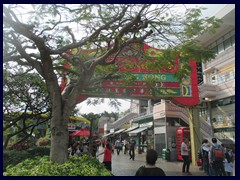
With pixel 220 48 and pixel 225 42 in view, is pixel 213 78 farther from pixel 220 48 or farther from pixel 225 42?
pixel 225 42

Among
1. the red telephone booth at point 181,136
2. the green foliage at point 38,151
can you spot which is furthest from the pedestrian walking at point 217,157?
the green foliage at point 38,151

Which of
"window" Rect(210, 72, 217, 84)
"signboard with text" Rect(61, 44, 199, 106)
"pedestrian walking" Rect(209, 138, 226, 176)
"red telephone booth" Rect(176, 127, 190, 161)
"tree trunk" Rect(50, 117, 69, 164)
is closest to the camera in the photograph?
"tree trunk" Rect(50, 117, 69, 164)

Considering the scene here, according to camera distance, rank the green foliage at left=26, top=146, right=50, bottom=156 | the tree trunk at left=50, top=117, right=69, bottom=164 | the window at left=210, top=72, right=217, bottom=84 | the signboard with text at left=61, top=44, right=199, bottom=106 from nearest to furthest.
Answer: the tree trunk at left=50, top=117, right=69, bottom=164 < the green foliage at left=26, top=146, right=50, bottom=156 < the signboard with text at left=61, top=44, right=199, bottom=106 < the window at left=210, top=72, right=217, bottom=84

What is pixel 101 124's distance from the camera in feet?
214

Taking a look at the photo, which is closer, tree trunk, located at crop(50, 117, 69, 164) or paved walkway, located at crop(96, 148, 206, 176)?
tree trunk, located at crop(50, 117, 69, 164)

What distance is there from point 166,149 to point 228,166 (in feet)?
24.0

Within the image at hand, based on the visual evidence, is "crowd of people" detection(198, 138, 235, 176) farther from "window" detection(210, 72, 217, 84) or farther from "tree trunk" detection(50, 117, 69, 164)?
"window" detection(210, 72, 217, 84)

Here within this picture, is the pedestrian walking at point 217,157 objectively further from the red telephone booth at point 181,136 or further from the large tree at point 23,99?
the large tree at point 23,99

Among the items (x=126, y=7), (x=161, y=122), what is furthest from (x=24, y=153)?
(x=161, y=122)

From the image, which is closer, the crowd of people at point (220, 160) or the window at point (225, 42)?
the crowd of people at point (220, 160)

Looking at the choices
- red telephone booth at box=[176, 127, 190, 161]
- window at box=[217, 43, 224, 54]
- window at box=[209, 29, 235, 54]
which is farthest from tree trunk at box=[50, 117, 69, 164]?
window at box=[217, 43, 224, 54]

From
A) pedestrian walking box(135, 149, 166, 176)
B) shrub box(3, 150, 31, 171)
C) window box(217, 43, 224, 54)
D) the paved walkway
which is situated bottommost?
the paved walkway

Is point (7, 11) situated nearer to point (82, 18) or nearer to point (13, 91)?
point (82, 18)

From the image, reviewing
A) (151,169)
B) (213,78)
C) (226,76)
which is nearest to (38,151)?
(151,169)
